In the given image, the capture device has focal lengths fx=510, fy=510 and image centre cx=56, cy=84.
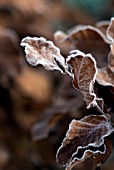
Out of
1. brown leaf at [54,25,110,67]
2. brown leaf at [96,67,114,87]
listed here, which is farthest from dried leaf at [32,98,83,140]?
brown leaf at [96,67,114,87]

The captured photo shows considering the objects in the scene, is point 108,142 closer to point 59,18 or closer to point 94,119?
point 94,119

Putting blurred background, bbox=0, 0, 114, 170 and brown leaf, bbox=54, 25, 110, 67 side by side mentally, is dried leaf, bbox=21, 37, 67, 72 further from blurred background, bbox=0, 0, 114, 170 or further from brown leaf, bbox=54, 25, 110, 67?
blurred background, bbox=0, 0, 114, 170

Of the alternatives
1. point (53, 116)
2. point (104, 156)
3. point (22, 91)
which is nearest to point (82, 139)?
point (104, 156)

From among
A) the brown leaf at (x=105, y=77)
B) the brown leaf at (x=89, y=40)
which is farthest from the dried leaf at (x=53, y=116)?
the brown leaf at (x=105, y=77)

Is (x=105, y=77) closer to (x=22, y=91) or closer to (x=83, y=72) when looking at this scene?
(x=83, y=72)

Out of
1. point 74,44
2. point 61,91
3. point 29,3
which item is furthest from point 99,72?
point 29,3

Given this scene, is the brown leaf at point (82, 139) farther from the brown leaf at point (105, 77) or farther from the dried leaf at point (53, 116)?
the dried leaf at point (53, 116)

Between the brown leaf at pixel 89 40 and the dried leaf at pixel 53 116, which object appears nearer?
the brown leaf at pixel 89 40
